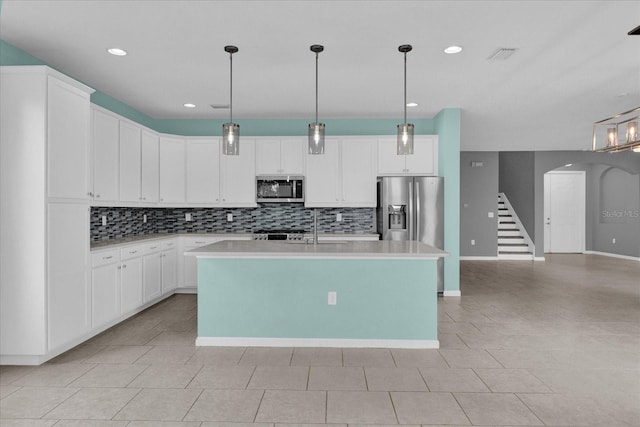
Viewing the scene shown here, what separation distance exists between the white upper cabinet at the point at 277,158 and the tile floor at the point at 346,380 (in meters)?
2.57

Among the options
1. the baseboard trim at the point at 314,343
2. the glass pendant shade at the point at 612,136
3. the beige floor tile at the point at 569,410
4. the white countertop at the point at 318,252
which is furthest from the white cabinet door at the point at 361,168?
the beige floor tile at the point at 569,410

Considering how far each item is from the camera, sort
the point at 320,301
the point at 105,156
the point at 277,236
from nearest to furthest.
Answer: the point at 320,301, the point at 105,156, the point at 277,236

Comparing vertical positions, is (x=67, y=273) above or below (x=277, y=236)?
below

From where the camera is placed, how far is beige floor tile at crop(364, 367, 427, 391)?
9.20ft

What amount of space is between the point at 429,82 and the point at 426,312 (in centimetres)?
259

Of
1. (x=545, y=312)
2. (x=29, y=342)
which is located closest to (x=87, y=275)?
(x=29, y=342)

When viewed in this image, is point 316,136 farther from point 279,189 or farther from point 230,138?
point 279,189

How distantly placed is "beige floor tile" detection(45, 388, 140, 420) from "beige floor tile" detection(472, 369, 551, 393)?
2.54m

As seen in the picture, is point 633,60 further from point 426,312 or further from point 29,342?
point 29,342

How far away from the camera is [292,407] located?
2527 mm

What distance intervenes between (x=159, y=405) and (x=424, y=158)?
4.72 meters

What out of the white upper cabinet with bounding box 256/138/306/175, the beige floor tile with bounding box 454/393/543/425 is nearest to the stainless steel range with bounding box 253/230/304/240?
the white upper cabinet with bounding box 256/138/306/175

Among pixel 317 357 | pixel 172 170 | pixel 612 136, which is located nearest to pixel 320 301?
pixel 317 357

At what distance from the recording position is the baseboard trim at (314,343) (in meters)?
3.61
